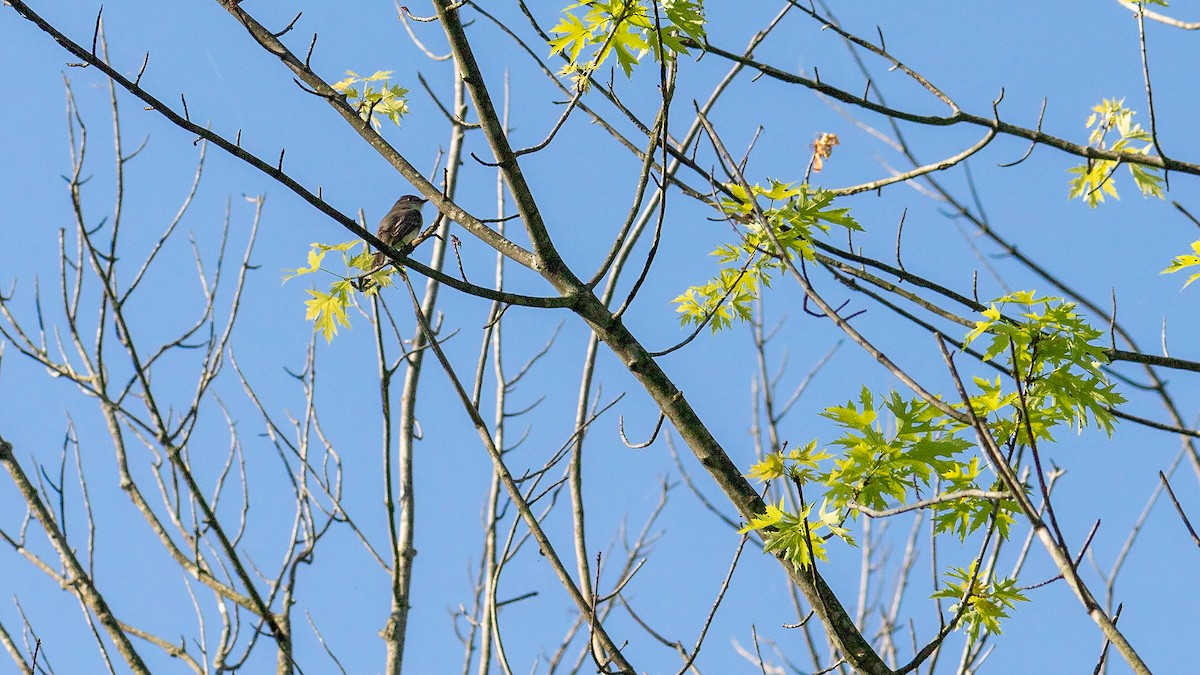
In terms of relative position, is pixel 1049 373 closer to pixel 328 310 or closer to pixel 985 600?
pixel 985 600

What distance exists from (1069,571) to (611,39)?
1.86 m

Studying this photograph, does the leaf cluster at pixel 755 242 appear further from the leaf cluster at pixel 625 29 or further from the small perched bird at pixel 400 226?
the small perched bird at pixel 400 226

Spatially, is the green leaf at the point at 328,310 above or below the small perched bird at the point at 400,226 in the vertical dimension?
below

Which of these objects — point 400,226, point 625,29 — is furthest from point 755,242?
Result: point 400,226

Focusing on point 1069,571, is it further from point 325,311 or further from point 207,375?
point 207,375

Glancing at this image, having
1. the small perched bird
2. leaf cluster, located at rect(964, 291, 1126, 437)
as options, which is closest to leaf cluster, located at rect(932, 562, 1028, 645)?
leaf cluster, located at rect(964, 291, 1126, 437)

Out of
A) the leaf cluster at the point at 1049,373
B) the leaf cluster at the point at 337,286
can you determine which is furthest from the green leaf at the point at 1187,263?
the leaf cluster at the point at 337,286

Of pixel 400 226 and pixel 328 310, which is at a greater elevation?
pixel 400 226

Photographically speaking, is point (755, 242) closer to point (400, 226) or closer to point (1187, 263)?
point (1187, 263)

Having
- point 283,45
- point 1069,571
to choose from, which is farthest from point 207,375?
point 1069,571

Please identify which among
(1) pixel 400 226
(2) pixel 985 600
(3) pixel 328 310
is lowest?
(2) pixel 985 600

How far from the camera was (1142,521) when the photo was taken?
15.9 ft

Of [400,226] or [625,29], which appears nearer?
[625,29]

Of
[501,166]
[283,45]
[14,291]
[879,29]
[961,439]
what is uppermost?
[14,291]
